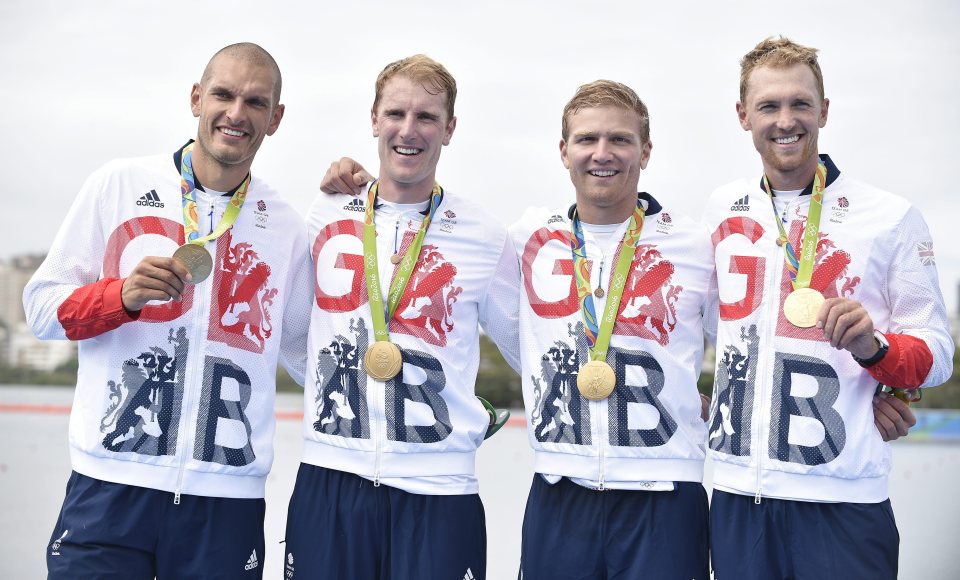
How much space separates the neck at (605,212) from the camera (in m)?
3.25

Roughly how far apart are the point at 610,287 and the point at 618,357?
0.77 feet

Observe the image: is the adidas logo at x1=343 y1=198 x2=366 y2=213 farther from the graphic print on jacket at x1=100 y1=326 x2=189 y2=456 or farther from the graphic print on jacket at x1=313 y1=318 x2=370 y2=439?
the graphic print on jacket at x1=100 y1=326 x2=189 y2=456

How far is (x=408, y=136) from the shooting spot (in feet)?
10.4

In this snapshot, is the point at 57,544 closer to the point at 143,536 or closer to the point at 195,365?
the point at 143,536

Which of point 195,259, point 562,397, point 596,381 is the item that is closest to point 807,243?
point 596,381

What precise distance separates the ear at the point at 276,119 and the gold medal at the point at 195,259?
577 millimetres

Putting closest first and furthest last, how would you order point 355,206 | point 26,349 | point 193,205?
point 193,205 < point 355,206 < point 26,349

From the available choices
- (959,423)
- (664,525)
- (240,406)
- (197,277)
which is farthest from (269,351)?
(959,423)

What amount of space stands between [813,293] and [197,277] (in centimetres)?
185

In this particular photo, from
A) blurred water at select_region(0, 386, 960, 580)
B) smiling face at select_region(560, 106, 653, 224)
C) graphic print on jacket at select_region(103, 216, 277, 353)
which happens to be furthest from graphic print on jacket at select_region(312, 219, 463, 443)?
blurred water at select_region(0, 386, 960, 580)

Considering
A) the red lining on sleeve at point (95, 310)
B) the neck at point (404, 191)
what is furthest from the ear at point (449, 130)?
the red lining on sleeve at point (95, 310)

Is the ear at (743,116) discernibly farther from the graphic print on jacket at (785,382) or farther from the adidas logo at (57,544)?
the adidas logo at (57,544)

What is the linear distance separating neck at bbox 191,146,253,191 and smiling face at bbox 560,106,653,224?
1123mm

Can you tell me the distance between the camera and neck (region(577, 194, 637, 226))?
10.7 feet
